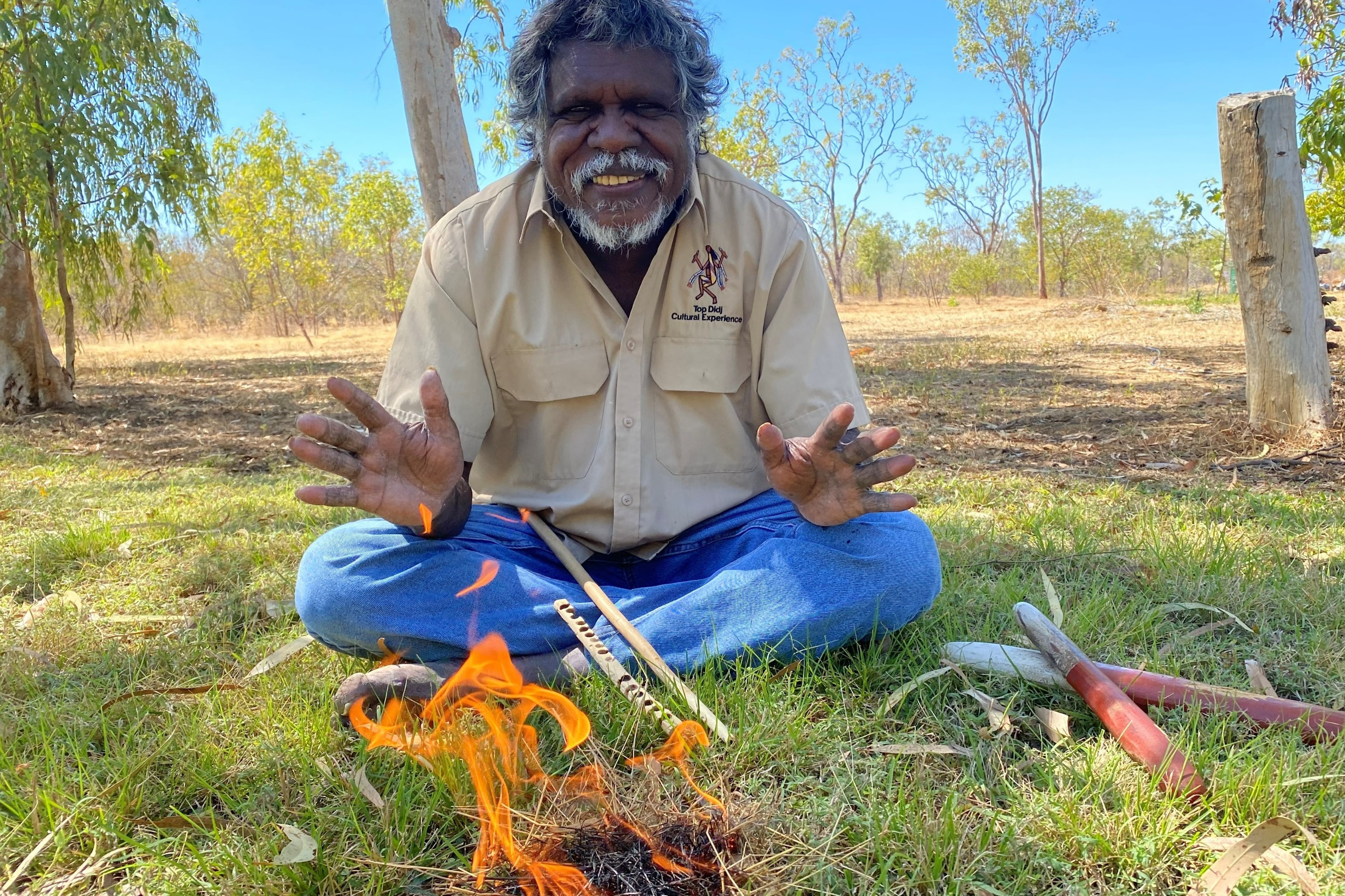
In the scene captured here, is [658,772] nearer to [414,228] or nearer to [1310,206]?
[1310,206]

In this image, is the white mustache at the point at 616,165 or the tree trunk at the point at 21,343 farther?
the tree trunk at the point at 21,343

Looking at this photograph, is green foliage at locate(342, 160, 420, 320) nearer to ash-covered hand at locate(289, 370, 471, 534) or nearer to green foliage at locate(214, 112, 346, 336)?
green foliage at locate(214, 112, 346, 336)

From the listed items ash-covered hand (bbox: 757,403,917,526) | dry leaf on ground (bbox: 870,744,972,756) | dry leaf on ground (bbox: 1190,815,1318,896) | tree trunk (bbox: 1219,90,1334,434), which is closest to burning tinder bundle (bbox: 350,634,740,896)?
dry leaf on ground (bbox: 870,744,972,756)

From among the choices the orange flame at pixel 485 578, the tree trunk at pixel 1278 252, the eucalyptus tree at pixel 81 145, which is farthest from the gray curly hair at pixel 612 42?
the eucalyptus tree at pixel 81 145

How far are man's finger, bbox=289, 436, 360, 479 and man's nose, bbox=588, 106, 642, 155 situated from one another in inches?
42.3

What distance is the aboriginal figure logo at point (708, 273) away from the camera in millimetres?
2498

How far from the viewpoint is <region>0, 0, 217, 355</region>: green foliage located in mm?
7383

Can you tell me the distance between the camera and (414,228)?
107 feet

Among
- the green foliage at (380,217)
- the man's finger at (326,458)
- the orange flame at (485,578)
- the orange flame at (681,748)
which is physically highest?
the green foliage at (380,217)

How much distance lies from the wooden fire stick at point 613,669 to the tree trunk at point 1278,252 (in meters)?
4.46

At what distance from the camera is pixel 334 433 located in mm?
1896

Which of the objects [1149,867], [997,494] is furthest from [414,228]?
[1149,867]

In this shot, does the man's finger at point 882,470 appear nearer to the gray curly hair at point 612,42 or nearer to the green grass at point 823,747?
the green grass at point 823,747

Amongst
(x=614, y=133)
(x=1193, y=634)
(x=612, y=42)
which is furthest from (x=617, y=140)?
(x=1193, y=634)
